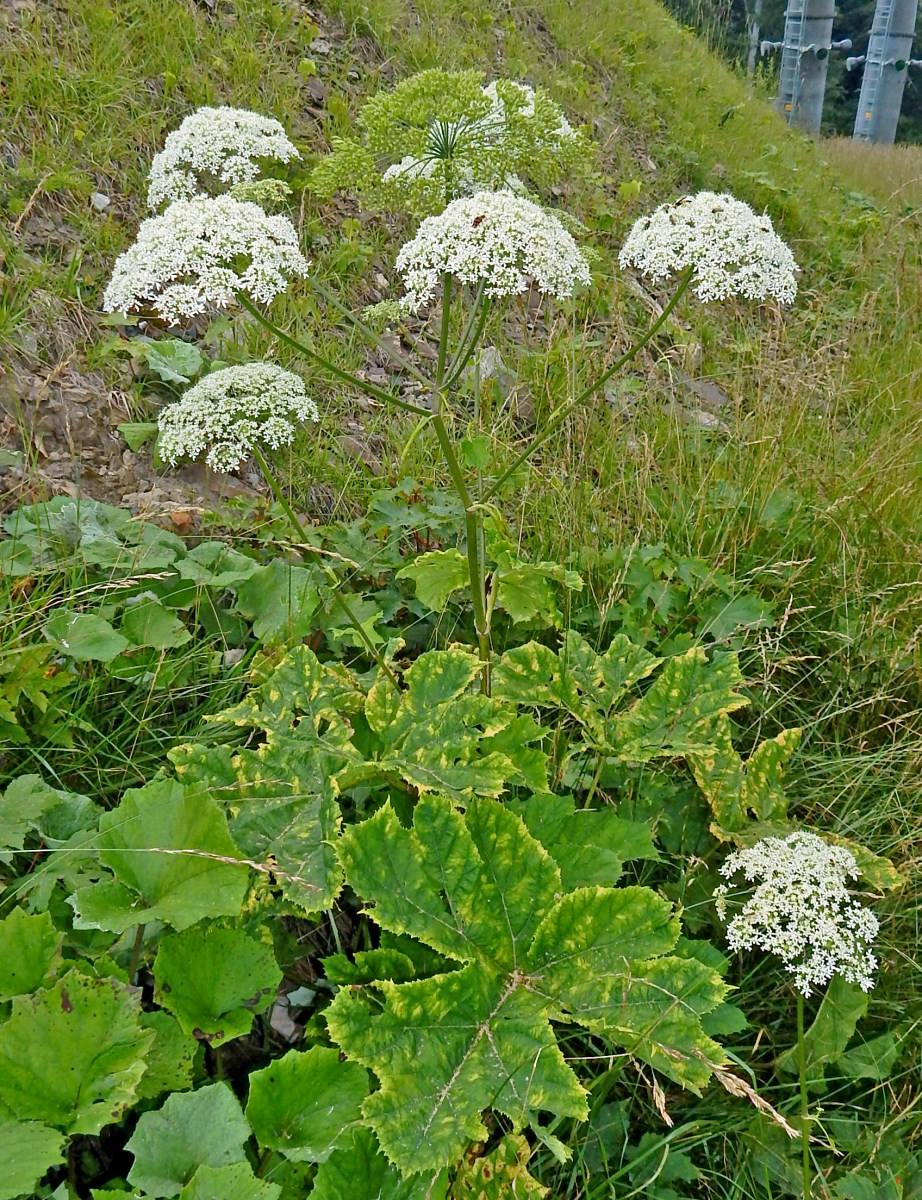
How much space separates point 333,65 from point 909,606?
5.44 m

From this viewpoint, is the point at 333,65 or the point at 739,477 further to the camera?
the point at 333,65

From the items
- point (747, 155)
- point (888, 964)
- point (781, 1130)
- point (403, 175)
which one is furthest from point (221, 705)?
point (747, 155)

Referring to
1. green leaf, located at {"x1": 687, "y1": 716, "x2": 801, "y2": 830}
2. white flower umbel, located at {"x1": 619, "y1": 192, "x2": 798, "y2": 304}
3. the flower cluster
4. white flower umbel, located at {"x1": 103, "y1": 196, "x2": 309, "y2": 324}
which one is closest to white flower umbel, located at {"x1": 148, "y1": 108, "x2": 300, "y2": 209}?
the flower cluster

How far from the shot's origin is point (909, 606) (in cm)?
280

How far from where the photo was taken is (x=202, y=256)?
1.91 metres

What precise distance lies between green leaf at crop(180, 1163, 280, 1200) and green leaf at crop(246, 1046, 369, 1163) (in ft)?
0.50

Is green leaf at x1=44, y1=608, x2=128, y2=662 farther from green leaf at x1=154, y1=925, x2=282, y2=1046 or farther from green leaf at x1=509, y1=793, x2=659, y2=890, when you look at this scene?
green leaf at x1=509, y1=793, x2=659, y2=890

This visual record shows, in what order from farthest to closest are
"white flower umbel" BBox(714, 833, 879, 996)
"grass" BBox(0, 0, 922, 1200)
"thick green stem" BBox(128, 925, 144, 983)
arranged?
"grass" BBox(0, 0, 922, 1200), "white flower umbel" BBox(714, 833, 879, 996), "thick green stem" BBox(128, 925, 144, 983)

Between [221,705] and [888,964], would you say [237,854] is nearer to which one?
[221,705]

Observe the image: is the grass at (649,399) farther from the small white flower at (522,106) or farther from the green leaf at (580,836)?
the small white flower at (522,106)

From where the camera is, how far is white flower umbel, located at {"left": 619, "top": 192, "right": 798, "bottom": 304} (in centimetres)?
206

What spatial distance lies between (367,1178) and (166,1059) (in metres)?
0.42

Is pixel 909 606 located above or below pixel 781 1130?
above

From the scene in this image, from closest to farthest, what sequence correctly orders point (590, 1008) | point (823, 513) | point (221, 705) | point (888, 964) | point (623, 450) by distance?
point (590, 1008) < point (888, 964) < point (221, 705) < point (823, 513) < point (623, 450)
